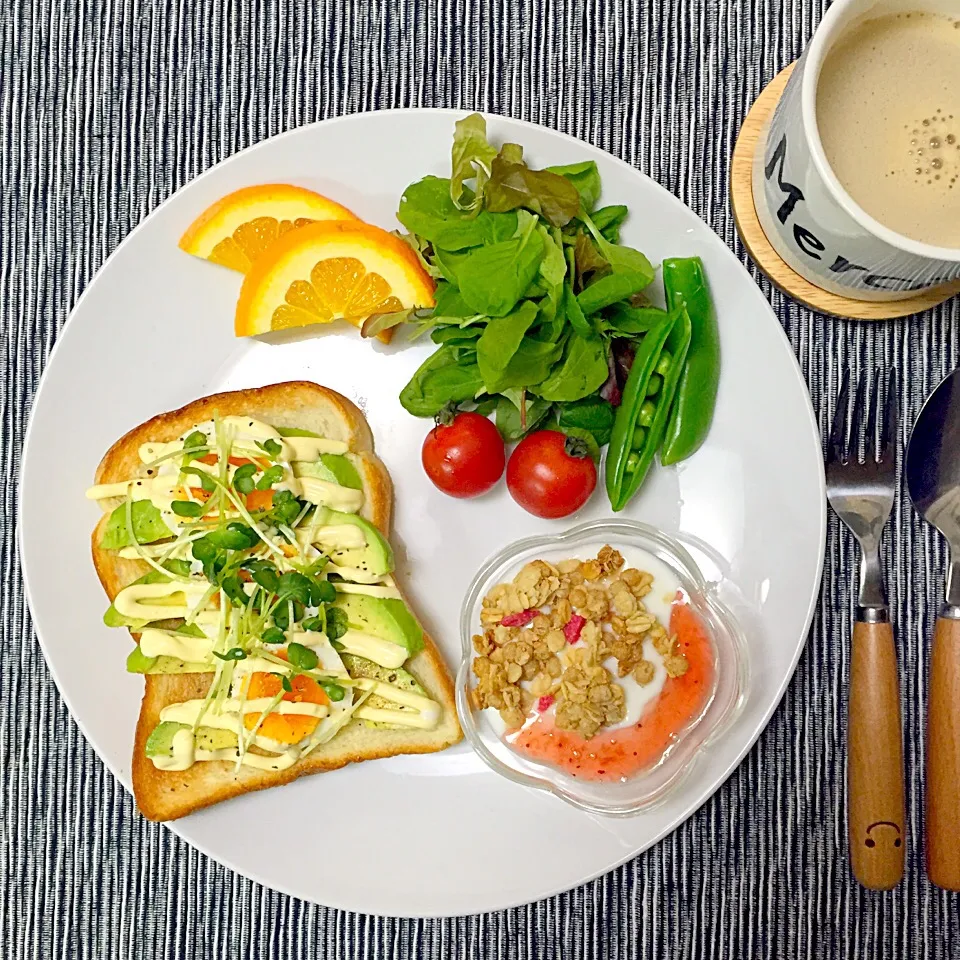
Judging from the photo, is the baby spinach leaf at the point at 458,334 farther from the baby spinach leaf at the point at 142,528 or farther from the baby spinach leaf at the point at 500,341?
the baby spinach leaf at the point at 142,528

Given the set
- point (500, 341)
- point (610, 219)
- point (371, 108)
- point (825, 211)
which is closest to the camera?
point (825, 211)

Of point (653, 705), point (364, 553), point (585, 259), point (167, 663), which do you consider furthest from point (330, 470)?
point (653, 705)

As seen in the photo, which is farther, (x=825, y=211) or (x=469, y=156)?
(x=469, y=156)

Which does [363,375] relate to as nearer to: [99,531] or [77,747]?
[99,531]

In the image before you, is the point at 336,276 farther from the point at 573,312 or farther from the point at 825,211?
the point at 825,211

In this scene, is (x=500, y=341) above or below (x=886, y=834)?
above

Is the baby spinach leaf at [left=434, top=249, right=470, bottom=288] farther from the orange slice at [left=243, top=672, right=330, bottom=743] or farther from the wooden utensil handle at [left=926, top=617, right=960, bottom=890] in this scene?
the wooden utensil handle at [left=926, top=617, right=960, bottom=890]
